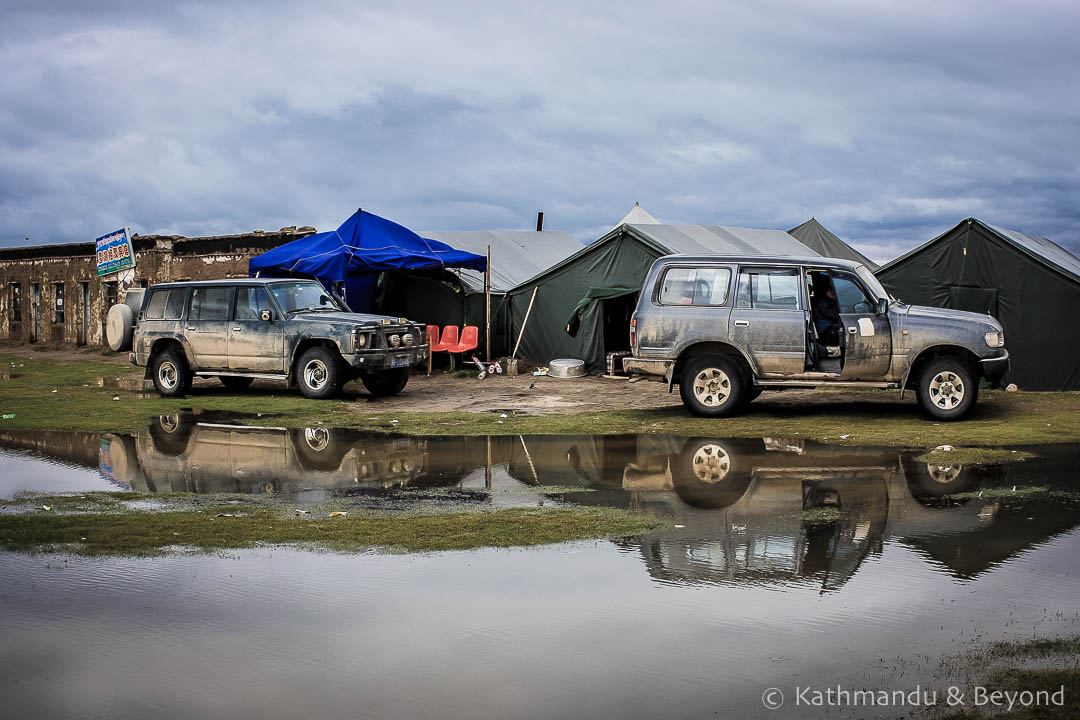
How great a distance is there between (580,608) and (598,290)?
17089mm

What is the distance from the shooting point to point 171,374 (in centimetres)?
1812

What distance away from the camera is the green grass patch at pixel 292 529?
6.84 metres

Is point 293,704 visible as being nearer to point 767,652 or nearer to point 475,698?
point 475,698

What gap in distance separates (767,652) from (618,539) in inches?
90.2

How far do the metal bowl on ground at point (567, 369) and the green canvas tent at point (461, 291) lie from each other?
2853 mm

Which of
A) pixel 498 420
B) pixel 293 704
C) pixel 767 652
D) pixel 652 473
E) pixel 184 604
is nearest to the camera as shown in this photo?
pixel 293 704

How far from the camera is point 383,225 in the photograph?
23.9m

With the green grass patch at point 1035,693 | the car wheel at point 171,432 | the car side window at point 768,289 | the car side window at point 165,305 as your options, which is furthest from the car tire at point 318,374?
the green grass patch at point 1035,693

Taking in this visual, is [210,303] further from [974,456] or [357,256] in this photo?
[974,456]

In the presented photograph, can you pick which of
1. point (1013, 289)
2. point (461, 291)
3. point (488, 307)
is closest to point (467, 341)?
point (488, 307)

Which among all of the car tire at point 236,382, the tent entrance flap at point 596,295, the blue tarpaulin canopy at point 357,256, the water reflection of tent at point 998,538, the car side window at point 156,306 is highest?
the blue tarpaulin canopy at point 357,256

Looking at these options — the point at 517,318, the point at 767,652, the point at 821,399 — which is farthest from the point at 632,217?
the point at 767,652

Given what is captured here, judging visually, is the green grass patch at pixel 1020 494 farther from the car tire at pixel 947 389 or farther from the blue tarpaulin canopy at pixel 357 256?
the blue tarpaulin canopy at pixel 357 256

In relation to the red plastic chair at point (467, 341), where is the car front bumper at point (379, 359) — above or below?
below
